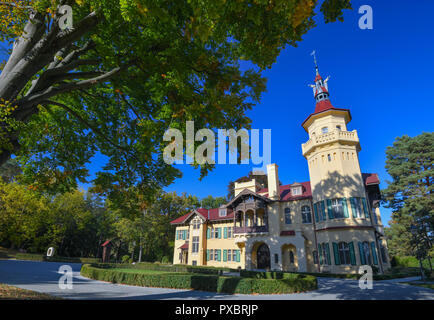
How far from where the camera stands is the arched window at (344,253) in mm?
21203

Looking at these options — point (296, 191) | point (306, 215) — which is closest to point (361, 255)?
point (306, 215)

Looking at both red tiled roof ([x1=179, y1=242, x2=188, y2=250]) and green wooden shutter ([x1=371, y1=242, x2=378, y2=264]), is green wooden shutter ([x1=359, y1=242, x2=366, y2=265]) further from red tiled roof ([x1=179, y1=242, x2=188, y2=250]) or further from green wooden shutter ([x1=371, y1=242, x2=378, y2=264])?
red tiled roof ([x1=179, y1=242, x2=188, y2=250])

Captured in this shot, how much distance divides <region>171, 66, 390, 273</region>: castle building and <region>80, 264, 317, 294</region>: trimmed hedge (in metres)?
10.9

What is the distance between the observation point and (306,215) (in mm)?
26453

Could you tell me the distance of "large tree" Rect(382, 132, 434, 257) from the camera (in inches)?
953

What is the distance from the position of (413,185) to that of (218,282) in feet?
88.2

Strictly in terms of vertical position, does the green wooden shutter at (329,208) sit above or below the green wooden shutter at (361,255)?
above

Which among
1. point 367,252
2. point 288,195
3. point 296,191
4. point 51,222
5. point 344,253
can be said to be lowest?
point 344,253

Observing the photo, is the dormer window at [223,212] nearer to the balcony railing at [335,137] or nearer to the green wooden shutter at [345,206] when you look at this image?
the balcony railing at [335,137]

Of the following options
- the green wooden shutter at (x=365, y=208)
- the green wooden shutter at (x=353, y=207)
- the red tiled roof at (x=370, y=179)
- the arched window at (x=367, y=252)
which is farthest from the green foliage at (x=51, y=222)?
the red tiled roof at (x=370, y=179)

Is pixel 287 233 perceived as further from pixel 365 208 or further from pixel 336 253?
pixel 365 208

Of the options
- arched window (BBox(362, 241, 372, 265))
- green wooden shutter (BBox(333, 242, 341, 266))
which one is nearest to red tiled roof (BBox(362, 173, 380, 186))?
arched window (BBox(362, 241, 372, 265))
